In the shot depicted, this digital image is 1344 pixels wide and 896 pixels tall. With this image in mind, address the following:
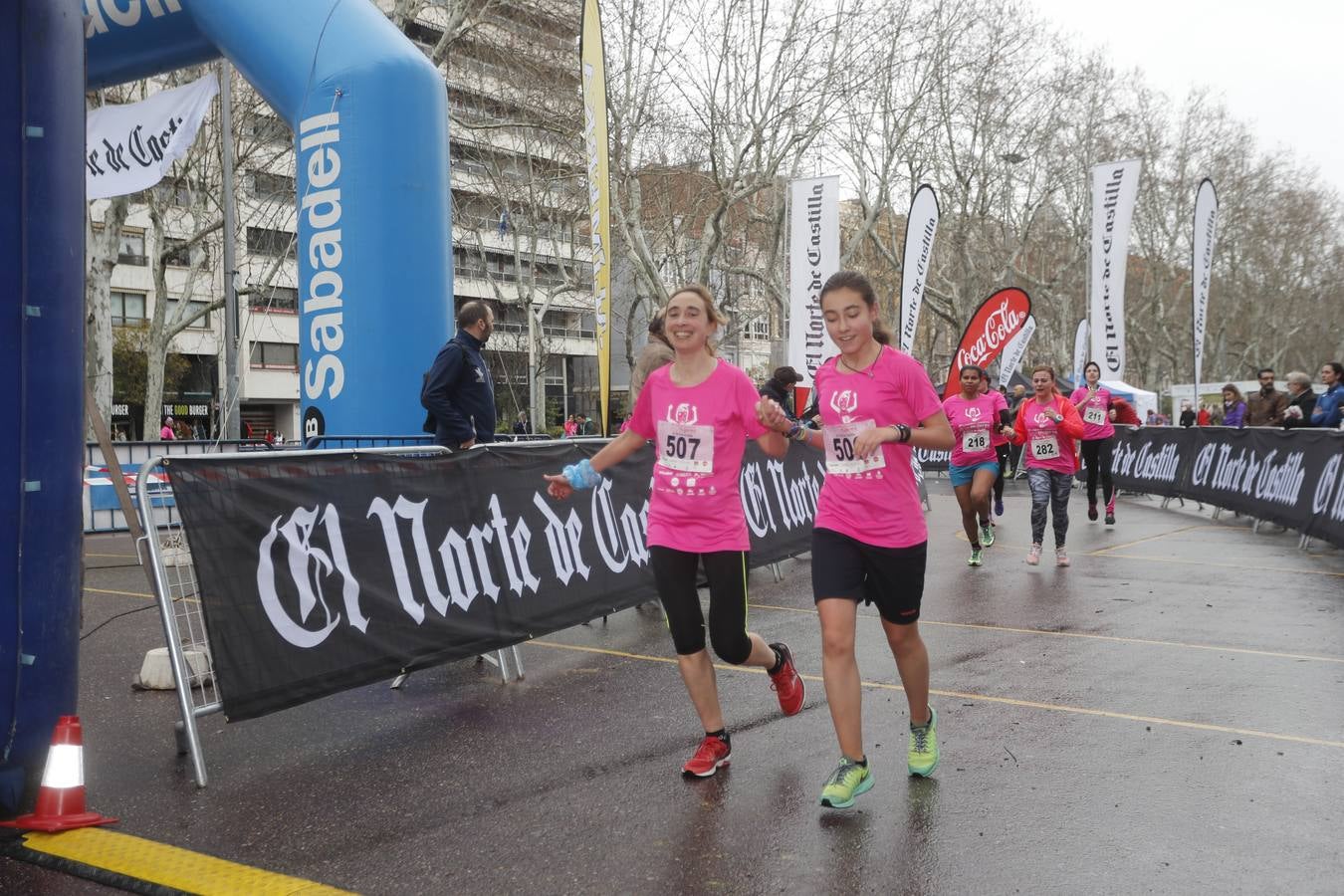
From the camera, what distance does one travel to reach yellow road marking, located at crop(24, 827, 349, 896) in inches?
138

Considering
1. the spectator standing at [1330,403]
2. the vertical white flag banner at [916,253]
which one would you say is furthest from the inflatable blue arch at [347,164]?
the spectator standing at [1330,403]

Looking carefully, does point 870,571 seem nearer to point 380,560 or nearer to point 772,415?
point 772,415

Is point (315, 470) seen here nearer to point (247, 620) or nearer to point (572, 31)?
point (247, 620)

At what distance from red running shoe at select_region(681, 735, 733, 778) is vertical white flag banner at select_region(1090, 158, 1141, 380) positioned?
1776 centimetres

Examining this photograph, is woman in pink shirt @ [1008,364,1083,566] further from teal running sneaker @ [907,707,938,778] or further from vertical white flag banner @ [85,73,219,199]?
vertical white flag banner @ [85,73,219,199]

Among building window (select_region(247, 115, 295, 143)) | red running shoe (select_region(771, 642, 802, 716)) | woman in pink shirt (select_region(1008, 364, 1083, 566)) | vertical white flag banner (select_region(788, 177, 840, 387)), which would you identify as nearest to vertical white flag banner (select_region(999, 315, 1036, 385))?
vertical white flag banner (select_region(788, 177, 840, 387))

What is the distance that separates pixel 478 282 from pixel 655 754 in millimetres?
57775

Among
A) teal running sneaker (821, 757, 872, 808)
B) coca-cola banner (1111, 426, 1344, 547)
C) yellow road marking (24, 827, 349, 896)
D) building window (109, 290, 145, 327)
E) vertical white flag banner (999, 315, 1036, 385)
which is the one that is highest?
building window (109, 290, 145, 327)

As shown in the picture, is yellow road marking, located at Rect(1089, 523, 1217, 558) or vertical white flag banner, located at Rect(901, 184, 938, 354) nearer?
yellow road marking, located at Rect(1089, 523, 1217, 558)

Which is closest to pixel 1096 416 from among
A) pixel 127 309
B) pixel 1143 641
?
pixel 1143 641

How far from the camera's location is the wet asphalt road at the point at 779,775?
361cm

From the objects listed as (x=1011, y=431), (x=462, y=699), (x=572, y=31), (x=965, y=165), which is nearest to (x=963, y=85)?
(x=965, y=165)

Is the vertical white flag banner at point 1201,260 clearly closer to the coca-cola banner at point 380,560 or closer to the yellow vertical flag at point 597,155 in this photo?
the yellow vertical flag at point 597,155

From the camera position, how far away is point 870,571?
4.34 metres
